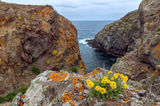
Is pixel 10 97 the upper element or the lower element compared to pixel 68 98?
lower

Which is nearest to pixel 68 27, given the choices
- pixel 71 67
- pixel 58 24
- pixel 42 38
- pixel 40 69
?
pixel 58 24

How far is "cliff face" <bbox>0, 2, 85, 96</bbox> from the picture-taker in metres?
15.9

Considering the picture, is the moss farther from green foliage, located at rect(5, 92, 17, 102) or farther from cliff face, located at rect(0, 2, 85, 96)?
green foliage, located at rect(5, 92, 17, 102)

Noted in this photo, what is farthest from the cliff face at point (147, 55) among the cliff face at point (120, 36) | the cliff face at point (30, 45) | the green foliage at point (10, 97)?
the cliff face at point (120, 36)

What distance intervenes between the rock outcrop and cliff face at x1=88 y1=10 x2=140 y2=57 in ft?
181

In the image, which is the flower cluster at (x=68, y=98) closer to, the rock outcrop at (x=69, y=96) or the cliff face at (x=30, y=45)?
the rock outcrop at (x=69, y=96)

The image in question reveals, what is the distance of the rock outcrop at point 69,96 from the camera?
20.2 ft

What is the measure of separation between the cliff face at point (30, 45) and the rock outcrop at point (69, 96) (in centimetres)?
827

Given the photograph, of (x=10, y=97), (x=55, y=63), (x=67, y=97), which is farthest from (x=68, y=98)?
(x=55, y=63)

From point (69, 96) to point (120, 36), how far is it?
205ft

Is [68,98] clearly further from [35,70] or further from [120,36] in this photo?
[120,36]

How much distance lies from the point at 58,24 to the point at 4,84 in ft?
46.1

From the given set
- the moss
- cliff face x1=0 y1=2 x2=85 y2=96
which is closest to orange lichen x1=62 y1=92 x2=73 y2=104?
cliff face x1=0 y1=2 x2=85 y2=96

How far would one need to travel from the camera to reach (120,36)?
63.3m
